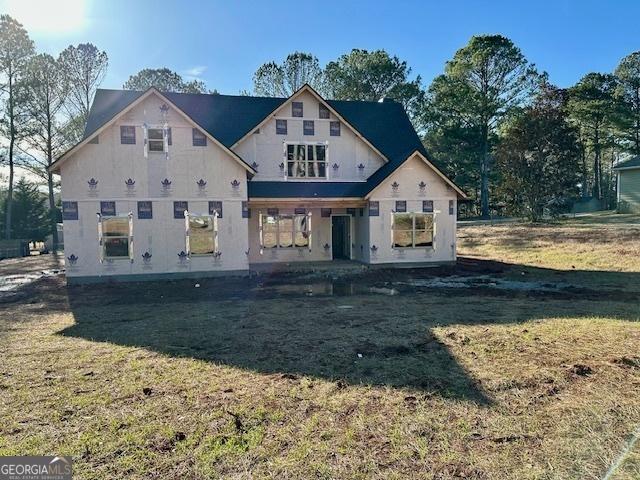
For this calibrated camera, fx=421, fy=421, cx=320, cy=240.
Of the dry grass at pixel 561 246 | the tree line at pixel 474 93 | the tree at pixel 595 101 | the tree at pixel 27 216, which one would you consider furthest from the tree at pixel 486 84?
the tree at pixel 27 216

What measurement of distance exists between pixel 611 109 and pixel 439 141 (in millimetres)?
17102

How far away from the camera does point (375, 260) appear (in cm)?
1725

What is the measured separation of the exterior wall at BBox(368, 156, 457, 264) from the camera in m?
17.2

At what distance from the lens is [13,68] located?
94.3ft

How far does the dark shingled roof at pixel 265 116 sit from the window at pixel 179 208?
2.64 m

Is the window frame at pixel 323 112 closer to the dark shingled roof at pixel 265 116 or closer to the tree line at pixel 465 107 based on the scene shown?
the dark shingled roof at pixel 265 116

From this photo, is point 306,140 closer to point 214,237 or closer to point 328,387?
point 214,237

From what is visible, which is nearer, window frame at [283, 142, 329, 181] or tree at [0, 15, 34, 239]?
window frame at [283, 142, 329, 181]

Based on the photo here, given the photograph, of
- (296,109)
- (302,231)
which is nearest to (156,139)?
(296,109)

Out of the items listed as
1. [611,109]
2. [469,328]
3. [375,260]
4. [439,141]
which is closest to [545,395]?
[469,328]

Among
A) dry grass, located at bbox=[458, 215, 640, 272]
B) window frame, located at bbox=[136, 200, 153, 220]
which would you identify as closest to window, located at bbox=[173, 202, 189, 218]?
window frame, located at bbox=[136, 200, 153, 220]

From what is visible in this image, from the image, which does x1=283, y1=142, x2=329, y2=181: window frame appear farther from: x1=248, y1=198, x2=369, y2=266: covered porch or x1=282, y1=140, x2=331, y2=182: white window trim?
x1=248, y1=198, x2=369, y2=266: covered porch

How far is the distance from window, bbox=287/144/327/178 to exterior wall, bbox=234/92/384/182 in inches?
9.7

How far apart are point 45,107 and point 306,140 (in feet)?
76.8
